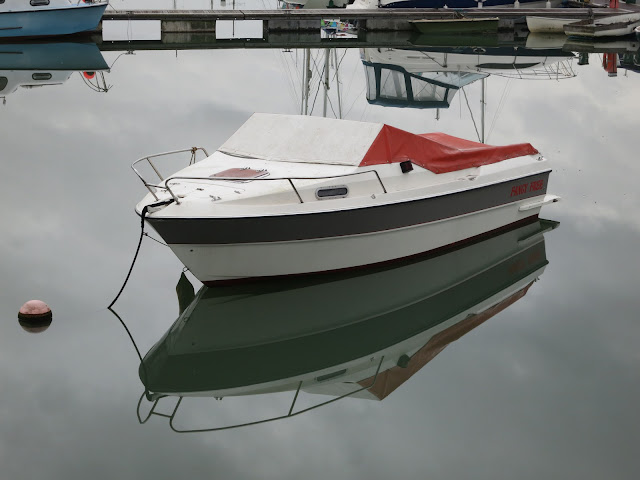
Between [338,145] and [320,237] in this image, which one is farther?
[338,145]

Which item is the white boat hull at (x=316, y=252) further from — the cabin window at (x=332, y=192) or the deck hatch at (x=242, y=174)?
the deck hatch at (x=242, y=174)

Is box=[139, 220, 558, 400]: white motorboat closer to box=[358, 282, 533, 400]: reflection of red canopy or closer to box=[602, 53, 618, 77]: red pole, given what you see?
box=[358, 282, 533, 400]: reflection of red canopy

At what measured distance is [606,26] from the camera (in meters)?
32.6

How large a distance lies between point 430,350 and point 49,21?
22089mm

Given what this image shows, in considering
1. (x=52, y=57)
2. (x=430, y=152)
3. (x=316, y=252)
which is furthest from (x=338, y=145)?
(x=52, y=57)

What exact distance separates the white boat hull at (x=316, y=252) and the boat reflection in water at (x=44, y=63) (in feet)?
47.3

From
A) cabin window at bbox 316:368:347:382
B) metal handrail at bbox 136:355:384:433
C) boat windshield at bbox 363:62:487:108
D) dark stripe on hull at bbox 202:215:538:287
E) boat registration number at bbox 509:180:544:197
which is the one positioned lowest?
cabin window at bbox 316:368:347:382

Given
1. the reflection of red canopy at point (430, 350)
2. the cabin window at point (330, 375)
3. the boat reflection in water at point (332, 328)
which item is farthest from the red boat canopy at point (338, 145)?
the cabin window at point (330, 375)

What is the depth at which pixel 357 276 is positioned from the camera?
12.4 meters

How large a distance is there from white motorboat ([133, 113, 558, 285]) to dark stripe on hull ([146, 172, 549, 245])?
0.04ft

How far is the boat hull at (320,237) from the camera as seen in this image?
A: 36.5 feet

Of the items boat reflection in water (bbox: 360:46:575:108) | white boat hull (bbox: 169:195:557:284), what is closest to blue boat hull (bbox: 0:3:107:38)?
boat reflection in water (bbox: 360:46:575:108)

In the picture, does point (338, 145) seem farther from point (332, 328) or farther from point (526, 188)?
point (526, 188)

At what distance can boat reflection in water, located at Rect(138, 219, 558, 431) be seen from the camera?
33.3 ft
